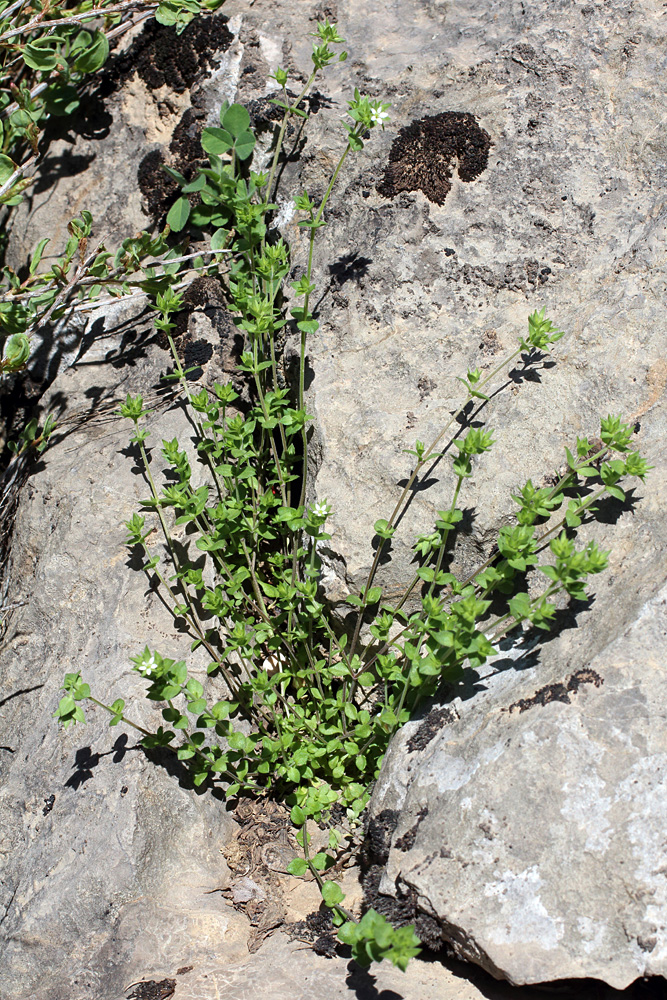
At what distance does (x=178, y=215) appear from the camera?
440 centimetres

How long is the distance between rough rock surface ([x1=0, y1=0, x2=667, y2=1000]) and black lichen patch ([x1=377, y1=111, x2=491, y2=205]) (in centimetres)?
3

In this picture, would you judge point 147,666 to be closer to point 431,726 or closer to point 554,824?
point 431,726

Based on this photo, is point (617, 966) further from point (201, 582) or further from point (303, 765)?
point (201, 582)

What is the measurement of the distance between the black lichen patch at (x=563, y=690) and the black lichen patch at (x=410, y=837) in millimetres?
589

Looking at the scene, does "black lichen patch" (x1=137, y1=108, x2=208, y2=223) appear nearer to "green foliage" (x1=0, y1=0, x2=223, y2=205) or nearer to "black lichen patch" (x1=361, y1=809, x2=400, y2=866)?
"green foliage" (x1=0, y1=0, x2=223, y2=205)

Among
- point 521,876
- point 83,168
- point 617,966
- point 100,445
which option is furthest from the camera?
point 83,168

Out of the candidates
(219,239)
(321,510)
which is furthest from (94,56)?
(321,510)

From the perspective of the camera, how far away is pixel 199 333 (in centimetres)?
440

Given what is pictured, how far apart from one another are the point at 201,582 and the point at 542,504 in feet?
5.49

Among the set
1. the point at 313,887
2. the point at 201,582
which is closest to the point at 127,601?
the point at 201,582

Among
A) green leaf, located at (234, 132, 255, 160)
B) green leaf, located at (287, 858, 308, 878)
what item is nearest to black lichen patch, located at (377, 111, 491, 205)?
green leaf, located at (234, 132, 255, 160)

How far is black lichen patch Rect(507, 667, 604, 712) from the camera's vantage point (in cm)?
284

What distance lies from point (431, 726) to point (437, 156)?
10.1ft

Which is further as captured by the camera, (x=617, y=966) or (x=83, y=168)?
(x=83, y=168)
